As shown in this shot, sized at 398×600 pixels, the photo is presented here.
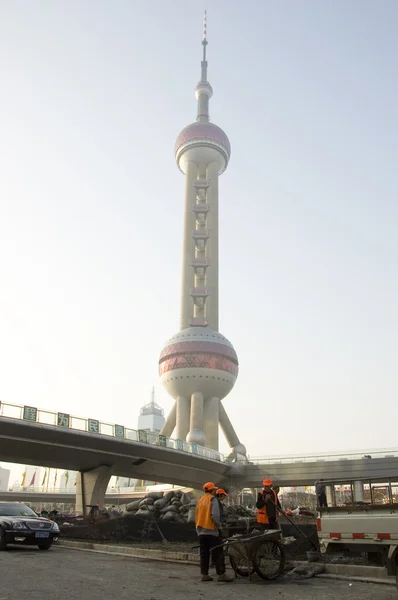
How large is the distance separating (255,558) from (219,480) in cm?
5668

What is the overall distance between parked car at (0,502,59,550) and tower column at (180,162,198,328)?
3053 inches

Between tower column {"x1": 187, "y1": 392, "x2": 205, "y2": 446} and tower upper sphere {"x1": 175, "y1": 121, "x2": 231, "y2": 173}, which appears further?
tower upper sphere {"x1": 175, "y1": 121, "x2": 231, "y2": 173}

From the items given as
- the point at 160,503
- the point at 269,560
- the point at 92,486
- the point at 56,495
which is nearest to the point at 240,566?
the point at 269,560

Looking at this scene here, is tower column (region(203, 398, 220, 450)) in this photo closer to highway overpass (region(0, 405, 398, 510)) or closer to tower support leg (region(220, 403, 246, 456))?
tower support leg (region(220, 403, 246, 456))

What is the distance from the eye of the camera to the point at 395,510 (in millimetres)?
9219

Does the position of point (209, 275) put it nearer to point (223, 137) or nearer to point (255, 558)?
point (223, 137)

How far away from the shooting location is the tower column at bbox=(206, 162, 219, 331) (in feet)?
314

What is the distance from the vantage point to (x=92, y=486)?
49.2 metres

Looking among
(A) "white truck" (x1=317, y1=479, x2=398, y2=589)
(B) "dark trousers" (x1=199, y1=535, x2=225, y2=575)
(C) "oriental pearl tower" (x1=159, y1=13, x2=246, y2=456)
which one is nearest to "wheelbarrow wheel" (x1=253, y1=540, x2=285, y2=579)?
(B) "dark trousers" (x1=199, y1=535, x2=225, y2=575)

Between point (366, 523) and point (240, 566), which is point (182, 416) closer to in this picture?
point (240, 566)

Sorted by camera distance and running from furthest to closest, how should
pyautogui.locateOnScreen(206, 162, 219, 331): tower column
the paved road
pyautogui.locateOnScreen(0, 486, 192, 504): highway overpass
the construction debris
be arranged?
pyautogui.locateOnScreen(206, 162, 219, 331): tower column, pyautogui.locateOnScreen(0, 486, 192, 504): highway overpass, the construction debris, the paved road

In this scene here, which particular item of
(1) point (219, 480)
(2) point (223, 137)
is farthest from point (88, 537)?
(2) point (223, 137)

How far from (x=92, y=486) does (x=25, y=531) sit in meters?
34.6

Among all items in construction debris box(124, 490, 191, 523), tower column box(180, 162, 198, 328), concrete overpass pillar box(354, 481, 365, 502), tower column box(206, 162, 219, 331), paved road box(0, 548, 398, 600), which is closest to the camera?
paved road box(0, 548, 398, 600)
